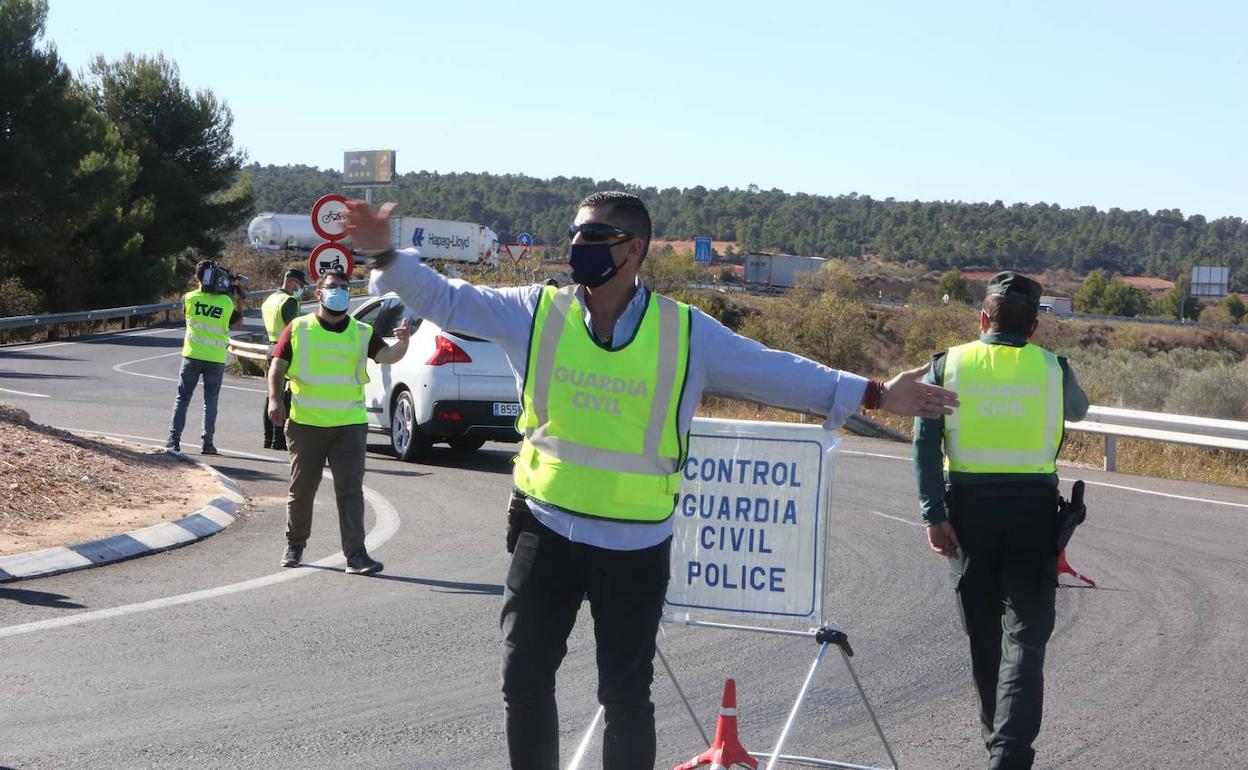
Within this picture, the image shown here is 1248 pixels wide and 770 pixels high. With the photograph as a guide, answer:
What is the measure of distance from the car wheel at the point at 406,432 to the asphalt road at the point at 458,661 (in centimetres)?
339

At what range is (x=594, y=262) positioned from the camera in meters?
4.04

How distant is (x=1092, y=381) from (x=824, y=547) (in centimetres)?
3944

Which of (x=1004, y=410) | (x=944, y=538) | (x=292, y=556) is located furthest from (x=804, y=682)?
(x=292, y=556)

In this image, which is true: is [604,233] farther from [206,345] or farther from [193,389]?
[206,345]

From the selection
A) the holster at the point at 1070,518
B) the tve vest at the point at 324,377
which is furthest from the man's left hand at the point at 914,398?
the tve vest at the point at 324,377

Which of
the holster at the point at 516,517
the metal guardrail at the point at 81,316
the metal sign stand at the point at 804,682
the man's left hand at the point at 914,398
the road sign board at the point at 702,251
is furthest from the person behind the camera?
the road sign board at the point at 702,251

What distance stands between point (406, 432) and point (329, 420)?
6192mm

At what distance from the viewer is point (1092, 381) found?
42531 mm

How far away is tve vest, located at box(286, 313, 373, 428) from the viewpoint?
970 centimetres

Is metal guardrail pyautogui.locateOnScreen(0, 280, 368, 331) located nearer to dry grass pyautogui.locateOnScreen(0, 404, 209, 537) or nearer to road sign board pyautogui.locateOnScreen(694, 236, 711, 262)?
dry grass pyautogui.locateOnScreen(0, 404, 209, 537)

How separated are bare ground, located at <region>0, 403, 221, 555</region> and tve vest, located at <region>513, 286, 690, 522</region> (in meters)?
6.16

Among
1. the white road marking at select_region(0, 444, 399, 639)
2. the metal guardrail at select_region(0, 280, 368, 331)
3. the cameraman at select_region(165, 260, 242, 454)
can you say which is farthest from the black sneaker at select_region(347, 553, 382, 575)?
the metal guardrail at select_region(0, 280, 368, 331)

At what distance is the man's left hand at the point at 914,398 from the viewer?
4.27 meters

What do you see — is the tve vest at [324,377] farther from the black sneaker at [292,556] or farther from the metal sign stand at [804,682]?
the metal sign stand at [804,682]
